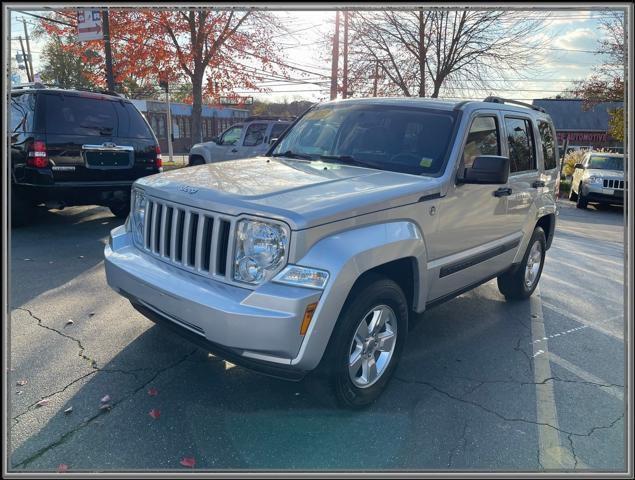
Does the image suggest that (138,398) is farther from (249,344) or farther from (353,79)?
(353,79)

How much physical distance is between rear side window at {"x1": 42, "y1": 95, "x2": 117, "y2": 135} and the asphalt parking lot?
2751mm

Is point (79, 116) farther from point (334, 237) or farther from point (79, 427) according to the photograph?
point (334, 237)

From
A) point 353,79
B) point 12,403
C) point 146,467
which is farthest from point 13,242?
point 353,79

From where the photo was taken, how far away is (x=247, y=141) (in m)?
12.6

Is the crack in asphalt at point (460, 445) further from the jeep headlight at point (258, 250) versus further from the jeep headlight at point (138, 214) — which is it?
the jeep headlight at point (138, 214)

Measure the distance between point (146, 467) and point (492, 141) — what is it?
3645 millimetres

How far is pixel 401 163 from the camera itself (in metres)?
3.85

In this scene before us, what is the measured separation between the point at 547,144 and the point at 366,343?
3.66 m

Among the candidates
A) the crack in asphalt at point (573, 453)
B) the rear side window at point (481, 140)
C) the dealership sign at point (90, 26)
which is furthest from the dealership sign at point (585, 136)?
the crack in asphalt at point (573, 453)

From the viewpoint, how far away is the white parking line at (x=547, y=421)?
2826 millimetres

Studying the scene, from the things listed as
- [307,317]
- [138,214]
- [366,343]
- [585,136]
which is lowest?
[366,343]

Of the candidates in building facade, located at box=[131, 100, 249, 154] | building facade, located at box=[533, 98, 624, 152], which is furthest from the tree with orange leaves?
building facade, located at box=[533, 98, 624, 152]

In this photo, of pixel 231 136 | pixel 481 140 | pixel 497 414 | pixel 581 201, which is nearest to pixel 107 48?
pixel 231 136

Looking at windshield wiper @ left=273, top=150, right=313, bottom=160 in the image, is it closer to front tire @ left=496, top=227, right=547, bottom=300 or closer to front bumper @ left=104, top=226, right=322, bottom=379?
front bumper @ left=104, top=226, right=322, bottom=379
